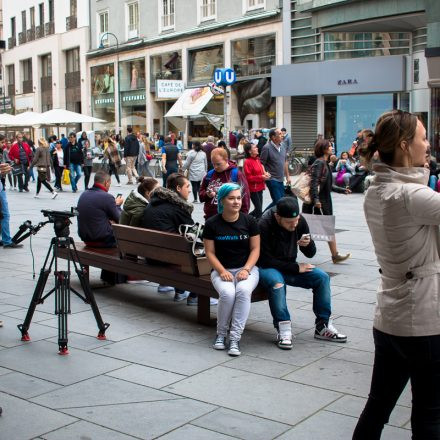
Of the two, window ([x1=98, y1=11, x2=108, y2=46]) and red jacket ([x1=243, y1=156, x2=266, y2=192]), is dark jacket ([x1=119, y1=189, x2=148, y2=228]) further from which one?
window ([x1=98, y1=11, x2=108, y2=46])

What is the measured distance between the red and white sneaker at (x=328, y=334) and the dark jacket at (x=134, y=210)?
2.55 m

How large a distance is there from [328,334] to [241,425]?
202 cm

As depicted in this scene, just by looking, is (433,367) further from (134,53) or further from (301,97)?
(134,53)

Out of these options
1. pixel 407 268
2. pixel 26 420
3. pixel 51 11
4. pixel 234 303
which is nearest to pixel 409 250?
pixel 407 268

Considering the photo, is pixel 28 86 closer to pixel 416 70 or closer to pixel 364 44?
pixel 364 44

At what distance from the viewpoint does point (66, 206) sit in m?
17.8

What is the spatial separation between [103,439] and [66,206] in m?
14.1

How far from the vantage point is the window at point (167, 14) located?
38344mm

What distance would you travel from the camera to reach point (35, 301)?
6.13 meters

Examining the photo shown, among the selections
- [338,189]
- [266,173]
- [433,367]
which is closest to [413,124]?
[433,367]

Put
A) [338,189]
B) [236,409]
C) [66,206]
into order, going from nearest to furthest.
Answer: [236,409]
[66,206]
[338,189]

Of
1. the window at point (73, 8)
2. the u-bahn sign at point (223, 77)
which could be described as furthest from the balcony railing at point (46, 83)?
the u-bahn sign at point (223, 77)

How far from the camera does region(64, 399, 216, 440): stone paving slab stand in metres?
4.32

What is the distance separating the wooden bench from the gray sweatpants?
8.9 inches
